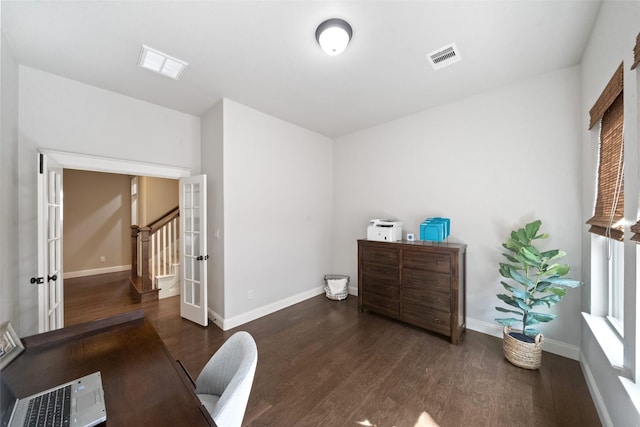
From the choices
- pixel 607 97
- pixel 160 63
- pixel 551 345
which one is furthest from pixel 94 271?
pixel 607 97

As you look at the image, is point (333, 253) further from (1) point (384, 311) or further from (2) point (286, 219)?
(1) point (384, 311)

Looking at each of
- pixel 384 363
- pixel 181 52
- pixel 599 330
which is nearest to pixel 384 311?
pixel 384 363

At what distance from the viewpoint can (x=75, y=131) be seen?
8.11 feet

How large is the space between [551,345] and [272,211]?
3.45m

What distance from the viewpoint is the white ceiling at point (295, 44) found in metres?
1.62

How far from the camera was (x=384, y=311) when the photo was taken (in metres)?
3.05

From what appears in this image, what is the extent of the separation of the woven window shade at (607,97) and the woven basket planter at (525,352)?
181cm

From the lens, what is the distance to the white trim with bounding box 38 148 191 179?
2.40 meters

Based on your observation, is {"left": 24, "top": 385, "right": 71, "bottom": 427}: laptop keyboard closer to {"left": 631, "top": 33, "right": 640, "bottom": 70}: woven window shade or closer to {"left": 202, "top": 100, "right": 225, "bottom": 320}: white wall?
{"left": 202, "top": 100, "right": 225, "bottom": 320}: white wall

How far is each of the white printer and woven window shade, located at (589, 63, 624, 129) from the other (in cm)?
194

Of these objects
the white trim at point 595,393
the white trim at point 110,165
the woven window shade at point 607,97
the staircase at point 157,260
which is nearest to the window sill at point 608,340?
the white trim at point 595,393

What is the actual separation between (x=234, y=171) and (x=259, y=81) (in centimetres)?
109

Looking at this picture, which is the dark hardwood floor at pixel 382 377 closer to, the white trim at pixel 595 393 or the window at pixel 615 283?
the white trim at pixel 595 393

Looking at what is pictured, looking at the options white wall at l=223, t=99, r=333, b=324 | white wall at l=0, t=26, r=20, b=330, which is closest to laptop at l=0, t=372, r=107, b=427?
white wall at l=0, t=26, r=20, b=330
